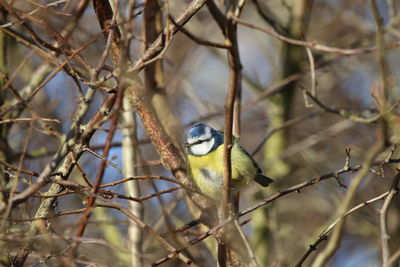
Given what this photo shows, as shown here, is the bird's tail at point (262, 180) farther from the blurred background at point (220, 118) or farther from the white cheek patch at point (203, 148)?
the white cheek patch at point (203, 148)

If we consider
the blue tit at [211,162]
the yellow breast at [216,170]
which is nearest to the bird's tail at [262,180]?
the blue tit at [211,162]

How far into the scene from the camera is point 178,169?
364 centimetres

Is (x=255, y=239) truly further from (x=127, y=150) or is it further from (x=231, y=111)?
(x=231, y=111)

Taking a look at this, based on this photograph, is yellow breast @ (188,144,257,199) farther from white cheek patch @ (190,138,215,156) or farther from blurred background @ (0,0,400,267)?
blurred background @ (0,0,400,267)

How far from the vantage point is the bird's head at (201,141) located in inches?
157

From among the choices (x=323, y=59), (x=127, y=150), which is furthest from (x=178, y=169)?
(x=323, y=59)

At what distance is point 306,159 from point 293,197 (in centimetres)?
253

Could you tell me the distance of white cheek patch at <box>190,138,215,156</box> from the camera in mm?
3967

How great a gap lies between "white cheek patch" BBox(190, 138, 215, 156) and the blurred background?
0.52 ft

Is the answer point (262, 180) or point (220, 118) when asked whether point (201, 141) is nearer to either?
point (262, 180)

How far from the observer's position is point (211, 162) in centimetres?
384

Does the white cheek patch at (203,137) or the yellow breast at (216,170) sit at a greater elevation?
the white cheek patch at (203,137)

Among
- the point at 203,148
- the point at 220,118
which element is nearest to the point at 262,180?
the point at 203,148

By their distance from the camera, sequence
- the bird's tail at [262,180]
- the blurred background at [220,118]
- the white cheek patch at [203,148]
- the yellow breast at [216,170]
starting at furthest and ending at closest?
the bird's tail at [262,180]
the white cheek patch at [203,148]
the yellow breast at [216,170]
the blurred background at [220,118]
